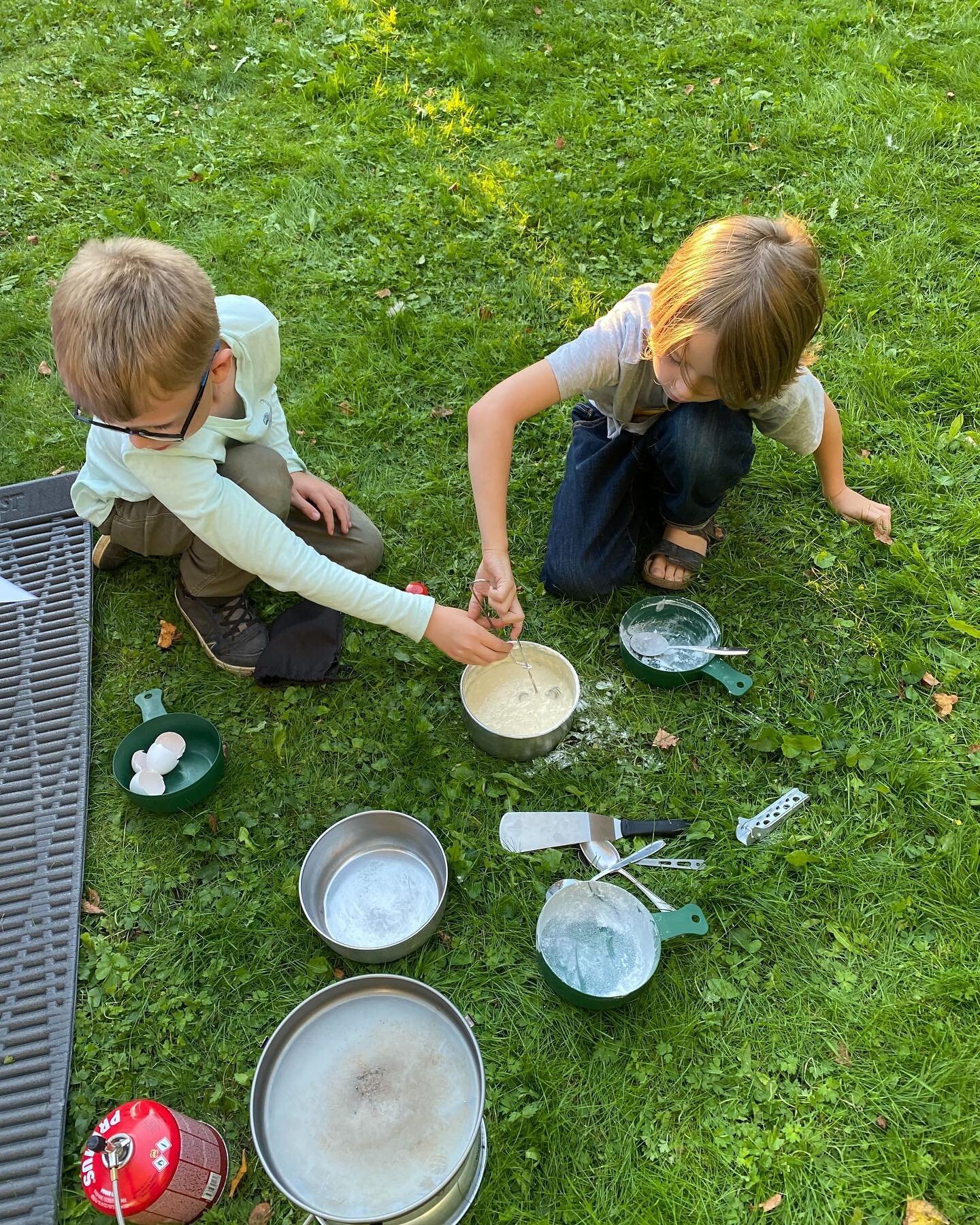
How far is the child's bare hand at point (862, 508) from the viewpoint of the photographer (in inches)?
112

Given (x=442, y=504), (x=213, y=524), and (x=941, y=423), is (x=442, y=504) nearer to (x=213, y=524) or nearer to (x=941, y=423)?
(x=213, y=524)

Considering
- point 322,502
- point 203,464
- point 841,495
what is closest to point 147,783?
point 203,464

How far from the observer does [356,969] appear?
213 cm

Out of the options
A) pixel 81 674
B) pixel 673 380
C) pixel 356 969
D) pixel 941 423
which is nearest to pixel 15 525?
pixel 81 674

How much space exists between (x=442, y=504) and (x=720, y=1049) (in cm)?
189

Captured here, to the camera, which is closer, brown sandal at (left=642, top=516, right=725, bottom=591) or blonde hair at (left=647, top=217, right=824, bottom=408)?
blonde hair at (left=647, top=217, right=824, bottom=408)

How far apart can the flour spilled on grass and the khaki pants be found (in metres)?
0.85

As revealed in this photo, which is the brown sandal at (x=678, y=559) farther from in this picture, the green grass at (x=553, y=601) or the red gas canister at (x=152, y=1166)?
the red gas canister at (x=152, y=1166)

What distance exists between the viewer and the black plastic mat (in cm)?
190

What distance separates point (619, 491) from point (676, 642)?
506mm

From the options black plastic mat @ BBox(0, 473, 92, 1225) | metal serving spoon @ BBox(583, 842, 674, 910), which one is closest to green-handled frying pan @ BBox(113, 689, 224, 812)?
black plastic mat @ BBox(0, 473, 92, 1225)

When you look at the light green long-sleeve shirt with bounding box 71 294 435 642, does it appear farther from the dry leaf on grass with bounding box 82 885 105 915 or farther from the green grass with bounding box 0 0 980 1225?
the dry leaf on grass with bounding box 82 885 105 915

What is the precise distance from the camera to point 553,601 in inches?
110

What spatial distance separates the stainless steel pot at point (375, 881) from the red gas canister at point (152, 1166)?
1.60ft
